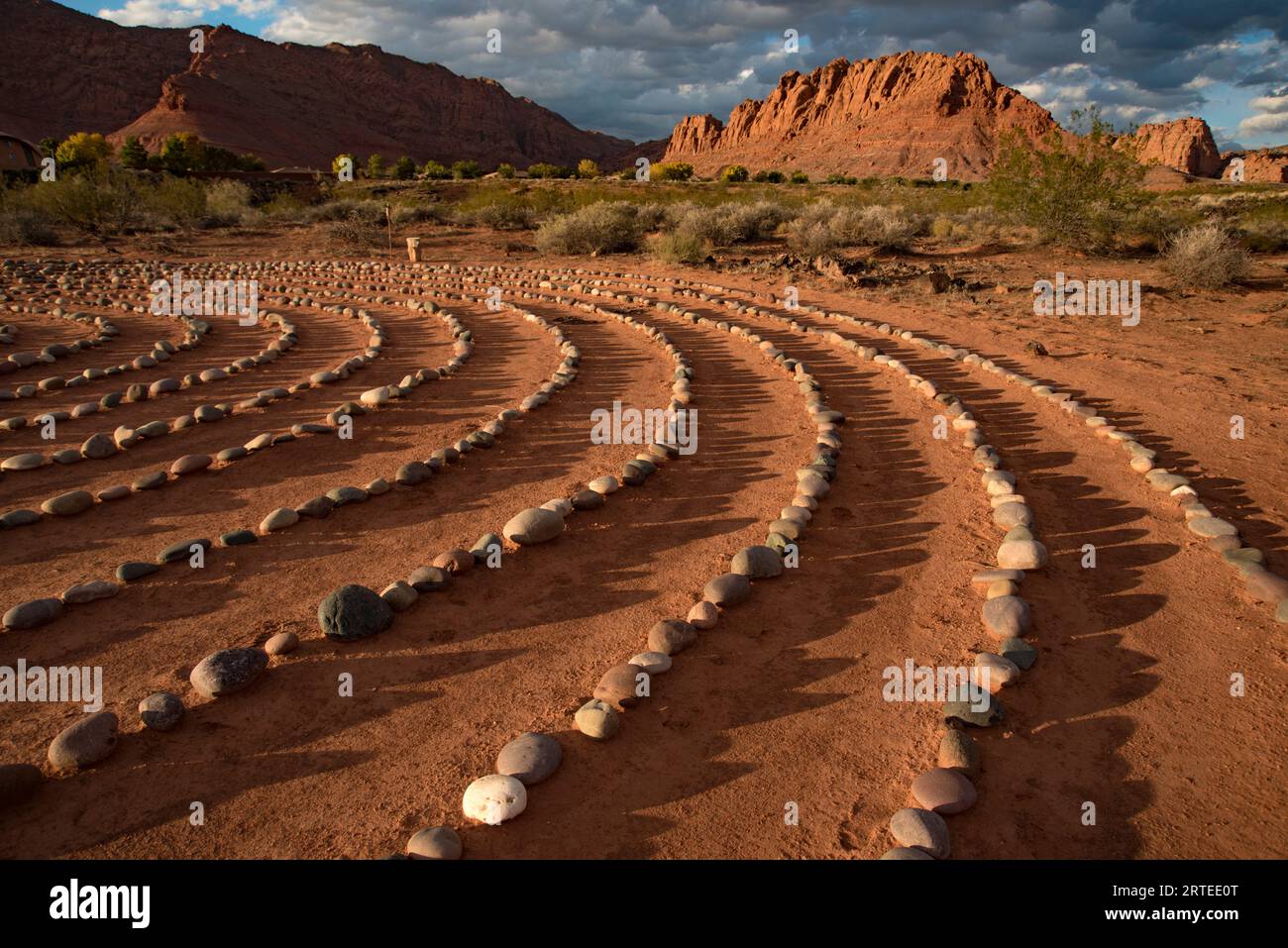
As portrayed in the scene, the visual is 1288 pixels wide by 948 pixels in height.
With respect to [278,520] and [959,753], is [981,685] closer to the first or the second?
[959,753]

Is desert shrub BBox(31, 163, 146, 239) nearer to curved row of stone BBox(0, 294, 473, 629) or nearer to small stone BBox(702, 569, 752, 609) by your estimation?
curved row of stone BBox(0, 294, 473, 629)

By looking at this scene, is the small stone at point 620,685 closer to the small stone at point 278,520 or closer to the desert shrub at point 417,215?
the small stone at point 278,520

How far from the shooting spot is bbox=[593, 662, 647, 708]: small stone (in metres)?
3.25

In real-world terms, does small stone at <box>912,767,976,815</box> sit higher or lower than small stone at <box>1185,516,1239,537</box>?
lower

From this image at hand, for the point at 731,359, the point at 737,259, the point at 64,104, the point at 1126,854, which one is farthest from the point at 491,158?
the point at 1126,854

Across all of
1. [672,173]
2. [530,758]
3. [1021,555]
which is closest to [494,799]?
[530,758]

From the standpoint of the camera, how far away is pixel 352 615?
A: 371 cm

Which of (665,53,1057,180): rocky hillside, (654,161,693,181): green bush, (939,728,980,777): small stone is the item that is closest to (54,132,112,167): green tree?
(654,161,693,181): green bush

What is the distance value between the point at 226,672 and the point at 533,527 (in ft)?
5.93

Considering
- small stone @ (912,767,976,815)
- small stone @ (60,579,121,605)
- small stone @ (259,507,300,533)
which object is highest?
small stone @ (259,507,300,533)

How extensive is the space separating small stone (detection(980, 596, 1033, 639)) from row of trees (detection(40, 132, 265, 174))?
2056 inches

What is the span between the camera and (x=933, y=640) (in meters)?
3.66

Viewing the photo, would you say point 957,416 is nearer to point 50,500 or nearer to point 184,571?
point 184,571

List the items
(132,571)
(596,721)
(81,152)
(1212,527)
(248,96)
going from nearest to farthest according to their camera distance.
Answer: (596,721) < (132,571) < (1212,527) < (81,152) < (248,96)
